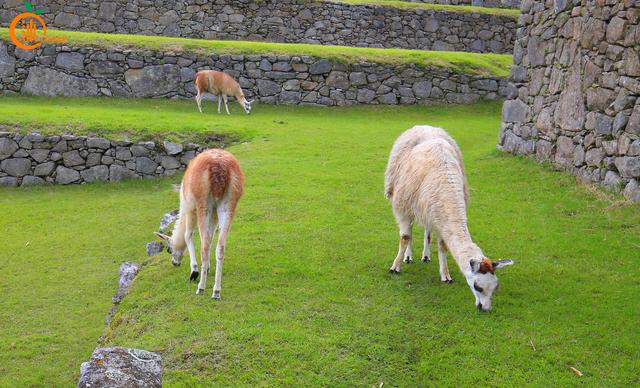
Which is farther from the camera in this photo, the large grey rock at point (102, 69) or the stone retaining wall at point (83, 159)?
the large grey rock at point (102, 69)

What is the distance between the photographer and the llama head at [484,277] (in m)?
4.93

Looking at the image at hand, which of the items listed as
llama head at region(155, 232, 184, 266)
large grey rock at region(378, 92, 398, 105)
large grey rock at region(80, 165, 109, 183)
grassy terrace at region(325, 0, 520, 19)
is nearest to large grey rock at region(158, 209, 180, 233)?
llama head at region(155, 232, 184, 266)

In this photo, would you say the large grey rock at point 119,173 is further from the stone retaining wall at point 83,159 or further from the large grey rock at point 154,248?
the large grey rock at point 154,248

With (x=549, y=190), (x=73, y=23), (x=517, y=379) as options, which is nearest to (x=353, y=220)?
(x=549, y=190)

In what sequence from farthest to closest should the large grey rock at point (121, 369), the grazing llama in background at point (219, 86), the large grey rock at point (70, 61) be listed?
the large grey rock at point (70, 61) < the grazing llama in background at point (219, 86) < the large grey rock at point (121, 369)

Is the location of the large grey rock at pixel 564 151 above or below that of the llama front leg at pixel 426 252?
above

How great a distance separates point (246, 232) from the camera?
23.6 ft

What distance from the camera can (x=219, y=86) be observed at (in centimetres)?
1426

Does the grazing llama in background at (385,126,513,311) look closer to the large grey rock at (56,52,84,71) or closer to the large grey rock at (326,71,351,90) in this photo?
the large grey rock at (326,71,351,90)

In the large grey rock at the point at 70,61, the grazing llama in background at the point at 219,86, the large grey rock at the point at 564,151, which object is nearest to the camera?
the large grey rock at the point at 564,151

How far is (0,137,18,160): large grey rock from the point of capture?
437 inches

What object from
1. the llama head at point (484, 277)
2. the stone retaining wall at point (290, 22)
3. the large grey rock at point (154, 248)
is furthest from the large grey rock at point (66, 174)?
the stone retaining wall at point (290, 22)

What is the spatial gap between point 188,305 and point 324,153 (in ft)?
19.8

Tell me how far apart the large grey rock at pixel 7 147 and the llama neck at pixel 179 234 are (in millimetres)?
6415
